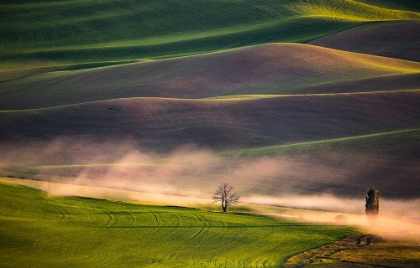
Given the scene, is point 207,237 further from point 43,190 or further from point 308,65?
point 308,65

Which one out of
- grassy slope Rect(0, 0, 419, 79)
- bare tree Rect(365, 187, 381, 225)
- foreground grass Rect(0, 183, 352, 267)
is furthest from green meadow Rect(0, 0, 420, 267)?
bare tree Rect(365, 187, 381, 225)

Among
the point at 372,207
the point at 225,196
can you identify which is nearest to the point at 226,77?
the point at 225,196

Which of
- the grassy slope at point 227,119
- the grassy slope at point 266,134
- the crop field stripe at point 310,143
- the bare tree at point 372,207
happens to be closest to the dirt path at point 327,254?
the bare tree at point 372,207

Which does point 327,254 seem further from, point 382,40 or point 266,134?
point 382,40

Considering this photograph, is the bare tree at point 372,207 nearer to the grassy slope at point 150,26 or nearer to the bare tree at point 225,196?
the bare tree at point 225,196

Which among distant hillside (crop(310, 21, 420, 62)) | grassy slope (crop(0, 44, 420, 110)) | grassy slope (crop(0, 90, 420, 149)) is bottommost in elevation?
grassy slope (crop(0, 90, 420, 149))

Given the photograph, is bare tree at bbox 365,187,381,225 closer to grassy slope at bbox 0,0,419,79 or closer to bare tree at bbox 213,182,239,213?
bare tree at bbox 213,182,239,213
